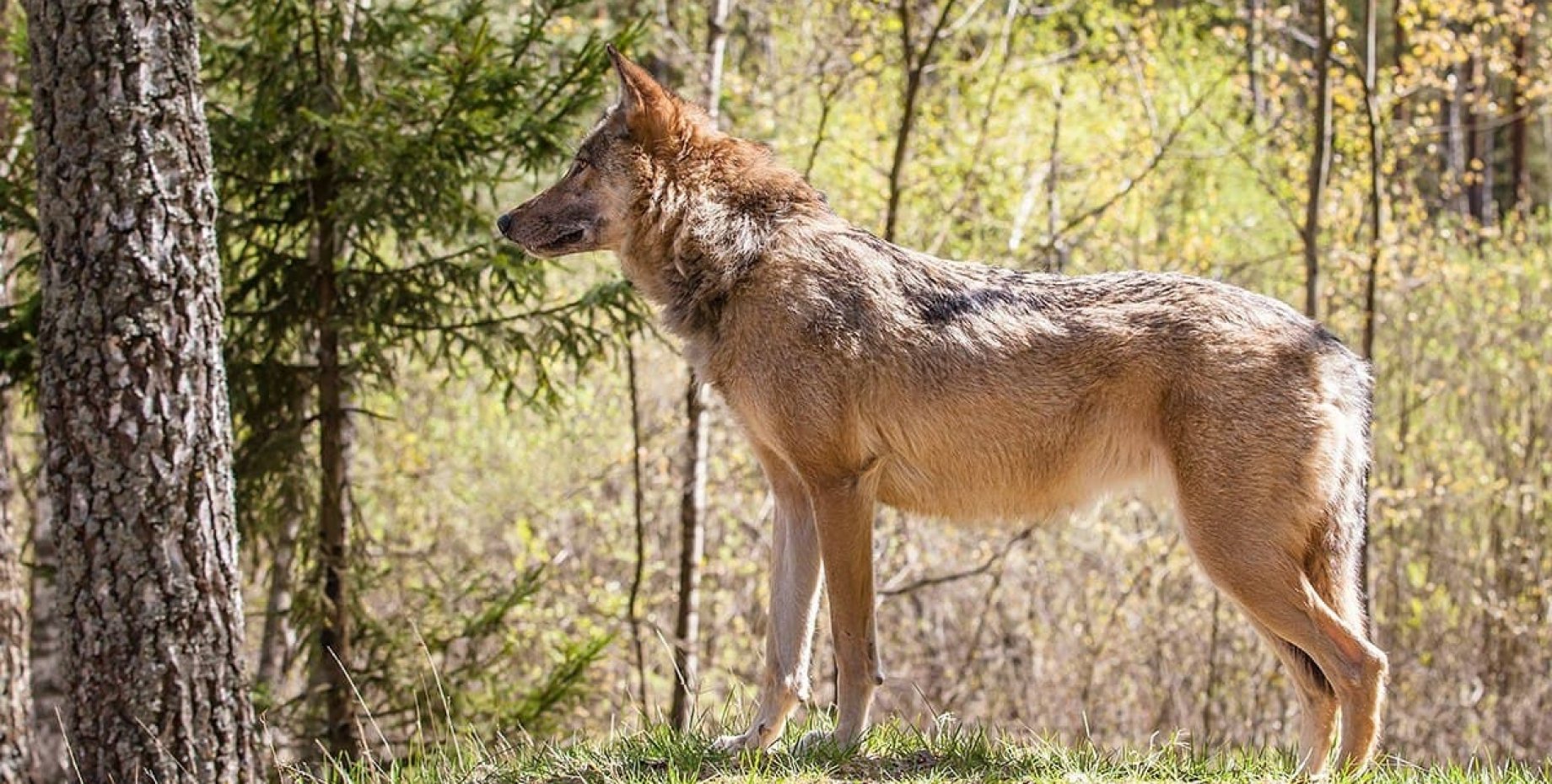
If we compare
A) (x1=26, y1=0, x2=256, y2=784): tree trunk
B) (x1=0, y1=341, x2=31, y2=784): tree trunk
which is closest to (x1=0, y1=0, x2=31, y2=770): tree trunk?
(x1=0, y1=341, x2=31, y2=784): tree trunk

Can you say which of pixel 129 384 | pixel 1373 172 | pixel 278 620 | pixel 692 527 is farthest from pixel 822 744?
pixel 278 620

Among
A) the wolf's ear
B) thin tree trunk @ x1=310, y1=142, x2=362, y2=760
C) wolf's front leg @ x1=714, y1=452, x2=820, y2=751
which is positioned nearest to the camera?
wolf's front leg @ x1=714, y1=452, x2=820, y2=751

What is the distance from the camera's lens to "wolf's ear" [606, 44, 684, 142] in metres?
5.70

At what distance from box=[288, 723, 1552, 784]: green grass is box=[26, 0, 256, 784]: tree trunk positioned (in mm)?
942

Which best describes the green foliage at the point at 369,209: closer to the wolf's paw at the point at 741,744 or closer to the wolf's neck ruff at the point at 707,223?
the wolf's neck ruff at the point at 707,223

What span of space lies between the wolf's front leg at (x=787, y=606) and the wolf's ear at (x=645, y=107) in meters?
1.32

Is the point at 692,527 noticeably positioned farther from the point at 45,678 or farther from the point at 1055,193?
the point at 1055,193

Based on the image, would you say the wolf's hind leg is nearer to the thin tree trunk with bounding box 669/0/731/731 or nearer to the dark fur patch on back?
the dark fur patch on back

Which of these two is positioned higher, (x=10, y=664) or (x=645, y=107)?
(x=645, y=107)

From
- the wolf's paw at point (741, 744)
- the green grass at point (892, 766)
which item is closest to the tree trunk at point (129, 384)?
the green grass at point (892, 766)

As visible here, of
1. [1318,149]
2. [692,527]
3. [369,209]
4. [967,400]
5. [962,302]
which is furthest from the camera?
[1318,149]

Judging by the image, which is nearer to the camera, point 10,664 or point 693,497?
point 10,664

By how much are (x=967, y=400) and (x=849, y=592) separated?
81 centimetres

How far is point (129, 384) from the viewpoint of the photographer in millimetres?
5840
